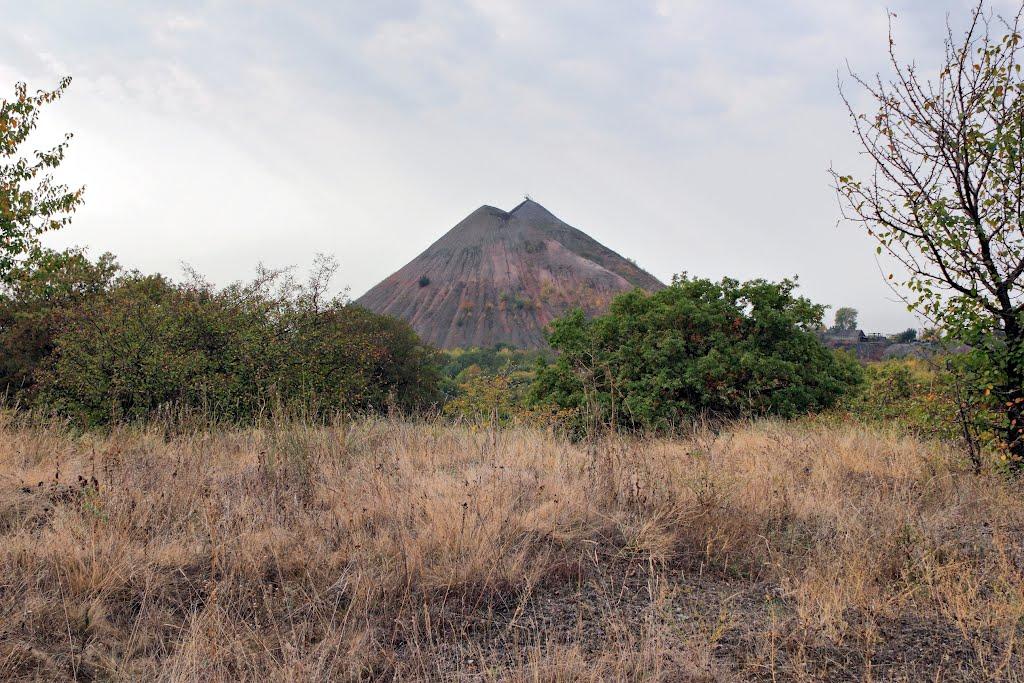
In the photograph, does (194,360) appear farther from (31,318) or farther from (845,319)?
(845,319)

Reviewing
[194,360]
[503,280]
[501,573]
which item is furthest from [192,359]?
[503,280]

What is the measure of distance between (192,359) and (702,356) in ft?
31.3

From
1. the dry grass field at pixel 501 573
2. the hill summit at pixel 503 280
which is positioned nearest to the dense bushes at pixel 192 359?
the dry grass field at pixel 501 573

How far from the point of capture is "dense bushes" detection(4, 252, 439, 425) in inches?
441

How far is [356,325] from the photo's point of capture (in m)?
24.8

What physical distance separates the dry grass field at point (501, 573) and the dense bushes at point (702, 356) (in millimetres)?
6688

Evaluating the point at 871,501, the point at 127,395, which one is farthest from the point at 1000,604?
the point at 127,395

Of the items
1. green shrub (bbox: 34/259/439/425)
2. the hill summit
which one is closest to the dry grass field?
green shrub (bbox: 34/259/439/425)

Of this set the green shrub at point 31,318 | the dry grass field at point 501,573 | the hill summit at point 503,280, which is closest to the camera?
the dry grass field at point 501,573

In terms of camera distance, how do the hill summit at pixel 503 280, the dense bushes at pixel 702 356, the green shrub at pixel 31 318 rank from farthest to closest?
1. the hill summit at pixel 503 280
2. the green shrub at pixel 31 318
3. the dense bushes at pixel 702 356

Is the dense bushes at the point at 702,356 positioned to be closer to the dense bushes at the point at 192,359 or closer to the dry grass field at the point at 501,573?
the dense bushes at the point at 192,359

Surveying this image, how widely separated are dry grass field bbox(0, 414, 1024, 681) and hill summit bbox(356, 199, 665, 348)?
72.4 m

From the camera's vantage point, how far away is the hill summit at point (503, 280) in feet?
285

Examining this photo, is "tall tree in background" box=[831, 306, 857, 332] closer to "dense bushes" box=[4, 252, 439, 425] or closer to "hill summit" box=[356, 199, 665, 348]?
"hill summit" box=[356, 199, 665, 348]
